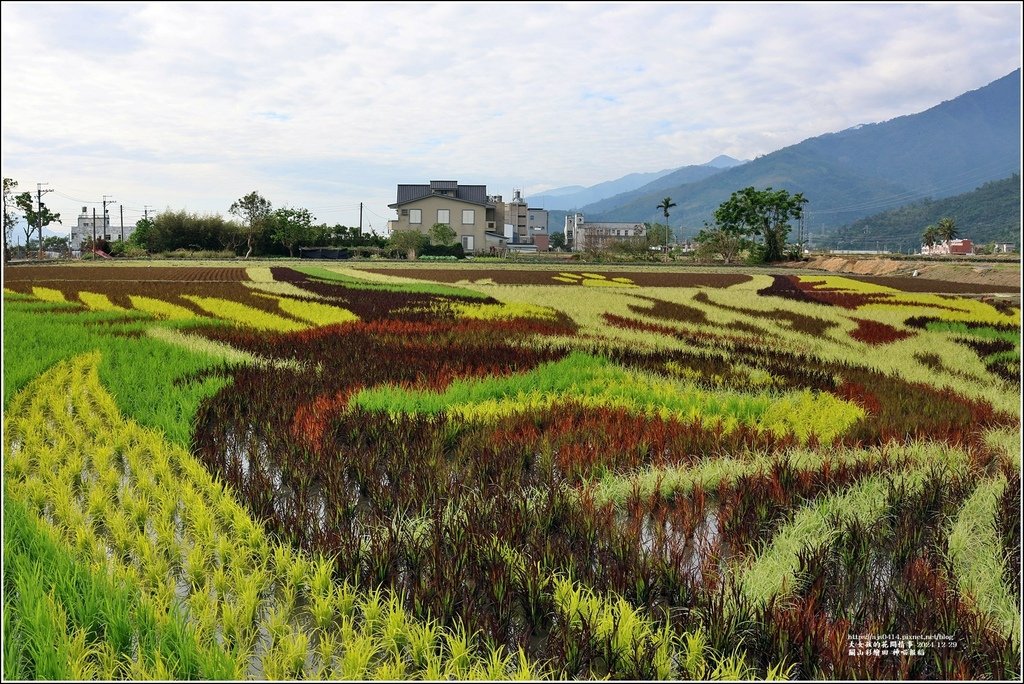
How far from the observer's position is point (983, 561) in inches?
146

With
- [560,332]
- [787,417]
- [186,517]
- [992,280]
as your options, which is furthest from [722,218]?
[186,517]

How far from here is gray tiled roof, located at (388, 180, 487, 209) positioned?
88625 millimetres

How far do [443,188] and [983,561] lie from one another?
87783 mm

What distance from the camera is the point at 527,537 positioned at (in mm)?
3910

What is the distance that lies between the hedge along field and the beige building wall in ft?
240

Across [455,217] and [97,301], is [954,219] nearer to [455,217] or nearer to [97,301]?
[455,217]

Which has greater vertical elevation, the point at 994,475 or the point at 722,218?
the point at 722,218

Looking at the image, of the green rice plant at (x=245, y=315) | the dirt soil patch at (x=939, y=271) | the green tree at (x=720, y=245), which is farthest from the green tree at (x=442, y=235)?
the green rice plant at (x=245, y=315)

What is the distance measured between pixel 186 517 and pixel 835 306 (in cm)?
1904

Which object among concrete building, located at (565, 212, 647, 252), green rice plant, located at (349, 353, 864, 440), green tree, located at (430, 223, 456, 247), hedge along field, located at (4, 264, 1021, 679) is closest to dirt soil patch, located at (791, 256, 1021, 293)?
green rice plant, located at (349, 353, 864, 440)

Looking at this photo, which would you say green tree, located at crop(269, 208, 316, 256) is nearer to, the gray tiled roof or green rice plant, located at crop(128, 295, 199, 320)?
the gray tiled roof

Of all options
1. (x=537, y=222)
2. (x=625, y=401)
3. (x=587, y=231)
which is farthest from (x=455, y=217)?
(x=625, y=401)

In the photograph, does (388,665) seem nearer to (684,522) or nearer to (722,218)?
(684,522)

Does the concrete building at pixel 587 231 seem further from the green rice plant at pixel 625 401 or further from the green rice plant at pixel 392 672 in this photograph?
the green rice plant at pixel 392 672
